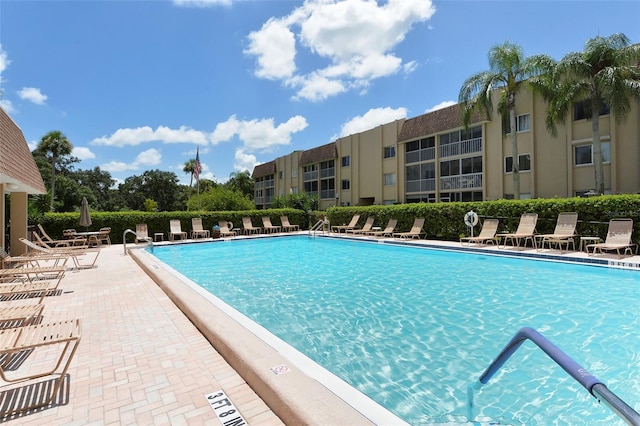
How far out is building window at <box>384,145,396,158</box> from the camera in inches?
1211

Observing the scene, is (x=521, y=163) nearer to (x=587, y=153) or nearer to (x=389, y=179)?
(x=587, y=153)

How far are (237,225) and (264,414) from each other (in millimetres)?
21189

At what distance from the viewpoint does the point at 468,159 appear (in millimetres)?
25078

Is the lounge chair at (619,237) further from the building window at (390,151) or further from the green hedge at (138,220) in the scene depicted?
the building window at (390,151)

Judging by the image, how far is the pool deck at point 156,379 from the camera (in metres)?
2.60

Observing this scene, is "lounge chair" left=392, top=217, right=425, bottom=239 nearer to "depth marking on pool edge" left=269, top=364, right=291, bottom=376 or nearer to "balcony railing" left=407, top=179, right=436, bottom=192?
"balcony railing" left=407, top=179, right=436, bottom=192

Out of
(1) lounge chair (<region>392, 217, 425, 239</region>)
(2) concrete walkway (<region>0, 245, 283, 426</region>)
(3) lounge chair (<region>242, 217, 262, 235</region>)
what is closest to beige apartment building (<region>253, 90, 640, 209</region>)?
(1) lounge chair (<region>392, 217, 425, 239</region>)

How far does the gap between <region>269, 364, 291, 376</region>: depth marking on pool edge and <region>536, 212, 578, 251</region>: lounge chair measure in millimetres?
11852

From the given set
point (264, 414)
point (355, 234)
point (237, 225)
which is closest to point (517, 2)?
point (355, 234)

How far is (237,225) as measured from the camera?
A: 76.1ft

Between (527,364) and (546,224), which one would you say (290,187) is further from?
(527,364)

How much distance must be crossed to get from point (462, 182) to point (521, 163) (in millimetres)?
4161

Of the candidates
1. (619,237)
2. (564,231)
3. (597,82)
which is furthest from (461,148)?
(619,237)

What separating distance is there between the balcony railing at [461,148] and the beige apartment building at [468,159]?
7cm
